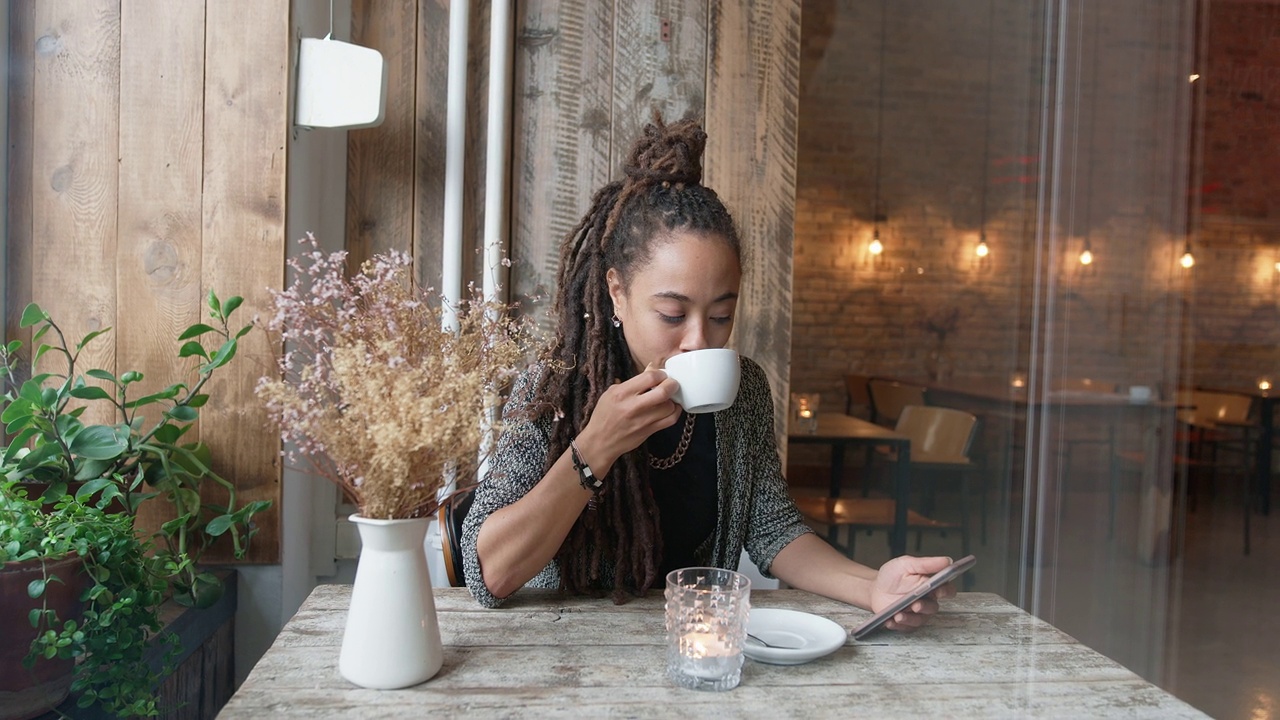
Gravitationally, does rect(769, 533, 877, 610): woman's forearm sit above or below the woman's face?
below

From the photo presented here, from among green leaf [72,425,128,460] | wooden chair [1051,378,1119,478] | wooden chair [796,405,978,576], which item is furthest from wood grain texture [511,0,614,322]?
wooden chair [1051,378,1119,478]

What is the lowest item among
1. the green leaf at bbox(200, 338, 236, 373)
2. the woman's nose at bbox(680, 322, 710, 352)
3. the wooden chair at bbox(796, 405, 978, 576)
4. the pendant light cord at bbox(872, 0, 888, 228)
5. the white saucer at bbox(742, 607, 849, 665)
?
the wooden chair at bbox(796, 405, 978, 576)

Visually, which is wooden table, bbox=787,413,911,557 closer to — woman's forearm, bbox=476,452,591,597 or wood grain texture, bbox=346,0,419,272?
wood grain texture, bbox=346,0,419,272

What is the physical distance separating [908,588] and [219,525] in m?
1.16

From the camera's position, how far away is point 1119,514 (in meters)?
2.82

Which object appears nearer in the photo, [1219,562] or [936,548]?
[1219,562]

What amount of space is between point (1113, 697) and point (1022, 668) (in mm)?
96

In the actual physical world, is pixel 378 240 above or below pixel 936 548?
above

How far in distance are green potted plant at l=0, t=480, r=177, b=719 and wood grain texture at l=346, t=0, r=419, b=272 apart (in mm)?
899

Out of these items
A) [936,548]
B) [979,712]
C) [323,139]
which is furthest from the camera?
[936,548]

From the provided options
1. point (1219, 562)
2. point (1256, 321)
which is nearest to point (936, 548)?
point (1219, 562)

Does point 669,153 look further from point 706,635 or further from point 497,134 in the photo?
point 706,635

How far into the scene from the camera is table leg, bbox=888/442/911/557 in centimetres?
324

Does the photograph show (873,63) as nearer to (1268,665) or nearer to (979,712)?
(1268,665)
